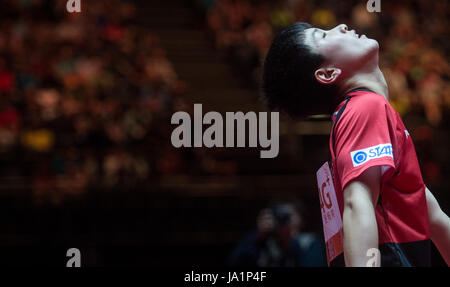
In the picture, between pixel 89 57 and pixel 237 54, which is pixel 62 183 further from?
pixel 237 54

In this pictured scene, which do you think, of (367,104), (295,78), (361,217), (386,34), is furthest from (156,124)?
(361,217)

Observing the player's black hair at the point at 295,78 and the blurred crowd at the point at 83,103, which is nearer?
the player's black hair at the point at 295,78

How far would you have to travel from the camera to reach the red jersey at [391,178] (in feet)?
5.32

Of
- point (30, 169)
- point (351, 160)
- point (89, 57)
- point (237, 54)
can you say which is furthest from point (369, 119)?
point (237, 54)

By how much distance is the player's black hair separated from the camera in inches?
72.5

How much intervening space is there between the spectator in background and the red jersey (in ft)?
9.49

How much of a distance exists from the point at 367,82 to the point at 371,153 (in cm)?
32

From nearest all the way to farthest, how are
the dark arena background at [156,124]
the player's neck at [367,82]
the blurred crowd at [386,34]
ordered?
the player's neck at [367,82], the dark arena background at [156,124], the blurred crowd at [386,34]

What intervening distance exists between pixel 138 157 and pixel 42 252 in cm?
174

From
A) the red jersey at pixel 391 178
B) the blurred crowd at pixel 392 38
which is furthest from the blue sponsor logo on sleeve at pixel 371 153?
the blurred crowd at pixel 392 38

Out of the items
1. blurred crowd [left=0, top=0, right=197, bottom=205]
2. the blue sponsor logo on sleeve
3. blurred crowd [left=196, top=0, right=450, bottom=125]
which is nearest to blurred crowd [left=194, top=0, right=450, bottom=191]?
blurred crowd [left=196, top=0, right=450, bottom=125]

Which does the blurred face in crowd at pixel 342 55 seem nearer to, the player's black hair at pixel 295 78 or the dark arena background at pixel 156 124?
the player's black hair at pixel 295 78

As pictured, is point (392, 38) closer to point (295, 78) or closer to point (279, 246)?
point (279, 246)

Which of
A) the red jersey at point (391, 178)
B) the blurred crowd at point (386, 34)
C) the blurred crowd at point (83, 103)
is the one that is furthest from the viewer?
the blurred crowd at point (386, 34)
